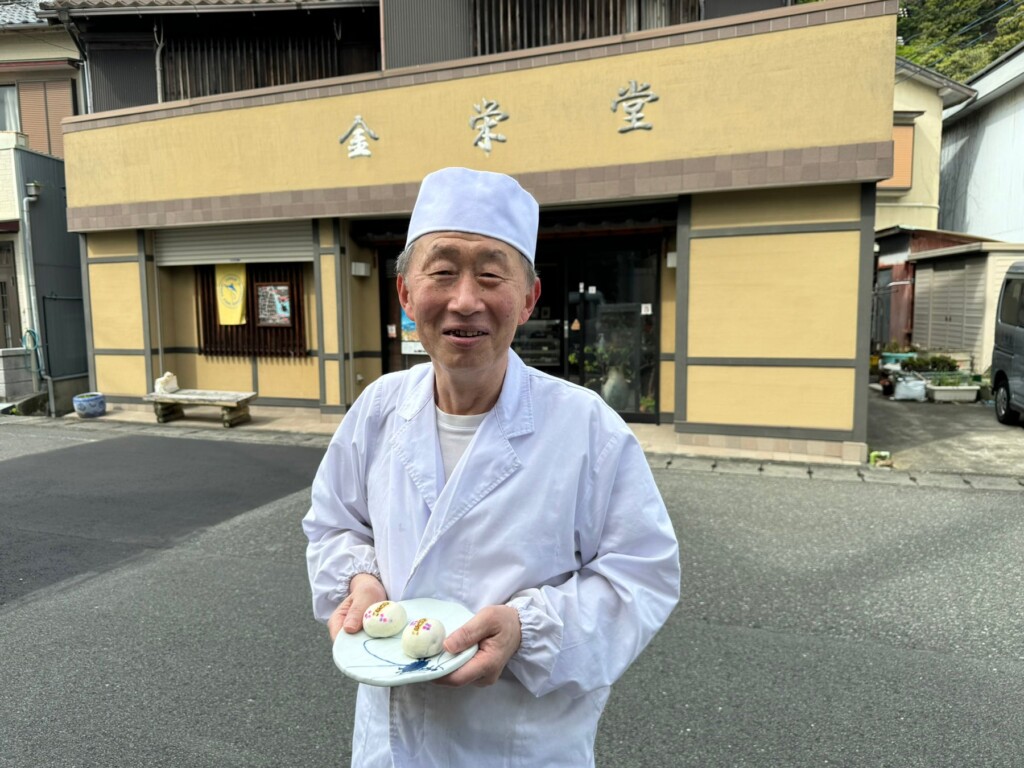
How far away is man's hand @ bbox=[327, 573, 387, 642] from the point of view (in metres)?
1.53

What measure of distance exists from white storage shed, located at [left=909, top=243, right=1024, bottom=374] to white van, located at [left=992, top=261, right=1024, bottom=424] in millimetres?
3159

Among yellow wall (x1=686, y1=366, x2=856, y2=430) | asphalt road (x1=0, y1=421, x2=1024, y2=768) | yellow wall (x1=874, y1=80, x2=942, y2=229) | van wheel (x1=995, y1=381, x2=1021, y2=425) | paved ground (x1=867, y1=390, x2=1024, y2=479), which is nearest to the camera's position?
asphalt road (x1=0, y1=421, x2=1024, y2=768)

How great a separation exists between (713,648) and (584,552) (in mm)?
2647

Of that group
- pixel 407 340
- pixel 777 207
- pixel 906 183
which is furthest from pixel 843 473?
pixel 906 183

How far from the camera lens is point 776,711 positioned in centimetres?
320

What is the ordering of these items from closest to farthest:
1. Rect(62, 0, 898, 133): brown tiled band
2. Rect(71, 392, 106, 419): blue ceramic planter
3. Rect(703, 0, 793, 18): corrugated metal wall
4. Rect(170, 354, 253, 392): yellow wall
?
Rect(62, 0, 898, 133): brown tiled band
Rect(703, 0, 793, 18): corrugated metal wall
Rect(71, 392, 106, 419): blue ceramic planter
Rect(170, 354, 253, 392): yellow wall

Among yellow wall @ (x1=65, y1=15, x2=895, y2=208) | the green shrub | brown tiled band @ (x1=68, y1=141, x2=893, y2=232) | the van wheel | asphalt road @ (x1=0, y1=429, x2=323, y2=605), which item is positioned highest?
yellow wall @ (x1=65, y1=15, x2=895, y2=208)

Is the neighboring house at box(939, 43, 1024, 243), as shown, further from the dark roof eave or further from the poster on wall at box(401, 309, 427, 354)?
the dark roof eave

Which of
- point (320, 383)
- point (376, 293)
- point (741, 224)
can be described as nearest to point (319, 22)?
point (376, 293)

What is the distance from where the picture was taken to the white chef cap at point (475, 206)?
4.94 feet

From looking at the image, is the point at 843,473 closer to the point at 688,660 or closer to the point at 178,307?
the point at 688,660

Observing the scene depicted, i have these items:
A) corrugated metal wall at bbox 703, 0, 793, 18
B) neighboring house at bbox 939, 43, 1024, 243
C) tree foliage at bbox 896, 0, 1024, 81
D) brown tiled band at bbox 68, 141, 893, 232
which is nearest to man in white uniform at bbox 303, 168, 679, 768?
brown tiled band at bbox 68, 141, 893, 232

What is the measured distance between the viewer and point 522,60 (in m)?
9.27

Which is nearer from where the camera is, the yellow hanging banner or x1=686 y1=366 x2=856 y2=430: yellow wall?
x1=686 y1=366 x2=856 y2=430: yellow wall
